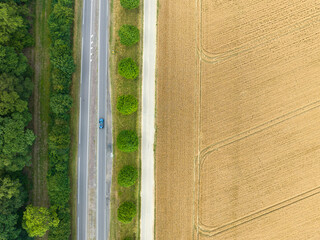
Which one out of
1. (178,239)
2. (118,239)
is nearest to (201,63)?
(178,239)

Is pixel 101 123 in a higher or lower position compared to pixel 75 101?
lower

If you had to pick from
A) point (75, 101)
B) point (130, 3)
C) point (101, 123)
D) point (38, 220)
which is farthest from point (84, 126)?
point (130, 3)

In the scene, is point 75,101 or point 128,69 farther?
point 75,101

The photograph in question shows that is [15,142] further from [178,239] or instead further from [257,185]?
[257,185]

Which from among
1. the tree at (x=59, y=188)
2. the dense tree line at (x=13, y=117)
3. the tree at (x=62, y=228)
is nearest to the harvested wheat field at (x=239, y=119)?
the tree at (x=62, y=228)

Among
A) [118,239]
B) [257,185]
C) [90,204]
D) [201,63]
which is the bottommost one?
[118,239]

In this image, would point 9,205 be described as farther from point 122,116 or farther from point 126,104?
point 126,104

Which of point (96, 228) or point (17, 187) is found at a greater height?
point (17, 187)
